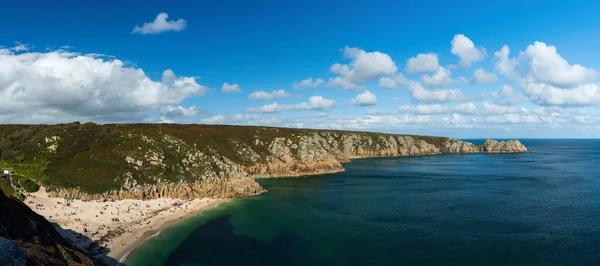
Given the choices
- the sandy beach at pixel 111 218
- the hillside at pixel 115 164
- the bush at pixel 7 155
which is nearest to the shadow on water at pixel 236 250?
the sandy beach at pixel 111 218

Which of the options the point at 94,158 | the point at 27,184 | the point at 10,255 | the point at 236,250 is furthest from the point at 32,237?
the point at 94,158

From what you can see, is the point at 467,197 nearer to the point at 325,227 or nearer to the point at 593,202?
the point at 593,202

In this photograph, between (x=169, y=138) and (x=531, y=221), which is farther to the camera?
(x=169, y=138)

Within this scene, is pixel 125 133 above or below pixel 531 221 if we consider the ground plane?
above

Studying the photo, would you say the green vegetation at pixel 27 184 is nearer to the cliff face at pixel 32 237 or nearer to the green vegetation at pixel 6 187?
the green vegetation at pixel 6 187

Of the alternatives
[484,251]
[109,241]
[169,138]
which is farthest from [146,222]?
[484,251]

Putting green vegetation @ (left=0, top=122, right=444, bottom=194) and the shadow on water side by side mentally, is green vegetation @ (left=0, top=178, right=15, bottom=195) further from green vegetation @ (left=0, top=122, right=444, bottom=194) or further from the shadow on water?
the shadow on water
